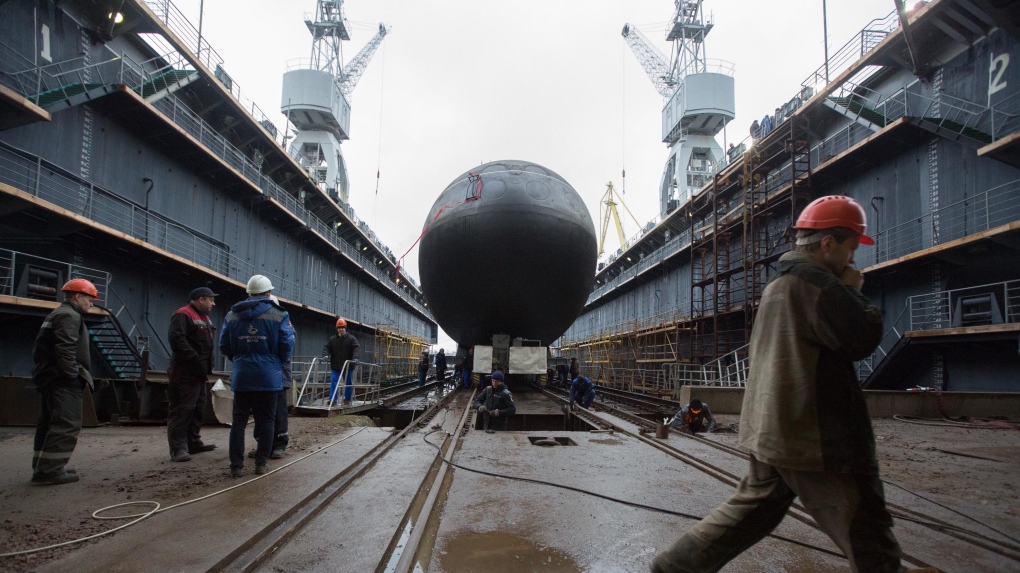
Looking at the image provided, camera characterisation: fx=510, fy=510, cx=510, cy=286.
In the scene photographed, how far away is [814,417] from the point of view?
1588 millimetres

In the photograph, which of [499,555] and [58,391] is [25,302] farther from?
[499,555]

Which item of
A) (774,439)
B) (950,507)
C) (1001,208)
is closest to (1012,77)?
(1001,208)

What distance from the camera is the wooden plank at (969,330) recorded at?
→ 875cm

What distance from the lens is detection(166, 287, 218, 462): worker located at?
14.4ft

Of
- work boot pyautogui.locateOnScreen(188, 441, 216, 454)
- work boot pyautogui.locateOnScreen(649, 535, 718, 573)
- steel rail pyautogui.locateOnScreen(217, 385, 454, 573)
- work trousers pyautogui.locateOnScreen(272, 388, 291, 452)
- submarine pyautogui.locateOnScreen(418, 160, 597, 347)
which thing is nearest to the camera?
work boot pyautogui.locateOnScreen(649, 535, 718, 573)

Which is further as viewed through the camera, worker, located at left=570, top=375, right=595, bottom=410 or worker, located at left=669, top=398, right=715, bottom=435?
worker, located at left=570, top=375, right=595, bottom=410

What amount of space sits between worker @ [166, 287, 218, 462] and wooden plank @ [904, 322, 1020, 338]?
1204 centimetres

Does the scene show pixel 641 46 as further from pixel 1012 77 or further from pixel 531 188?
pixel 531 188

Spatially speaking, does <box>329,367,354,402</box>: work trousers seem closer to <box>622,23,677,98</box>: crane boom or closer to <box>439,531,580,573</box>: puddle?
<box>439,531,580,573</box>: puddle

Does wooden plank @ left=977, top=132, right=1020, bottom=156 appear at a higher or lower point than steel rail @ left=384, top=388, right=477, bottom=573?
higher

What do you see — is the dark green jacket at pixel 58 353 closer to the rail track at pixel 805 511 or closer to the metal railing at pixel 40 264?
the rail track at pixel 805 511

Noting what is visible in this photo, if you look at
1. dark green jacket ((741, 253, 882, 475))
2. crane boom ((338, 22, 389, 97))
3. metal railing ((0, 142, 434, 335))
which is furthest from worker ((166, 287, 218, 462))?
crane boom ((338, 22, 389, 97))

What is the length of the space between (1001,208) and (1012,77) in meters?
2.52

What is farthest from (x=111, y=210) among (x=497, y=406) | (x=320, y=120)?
(x=320, y=120)
